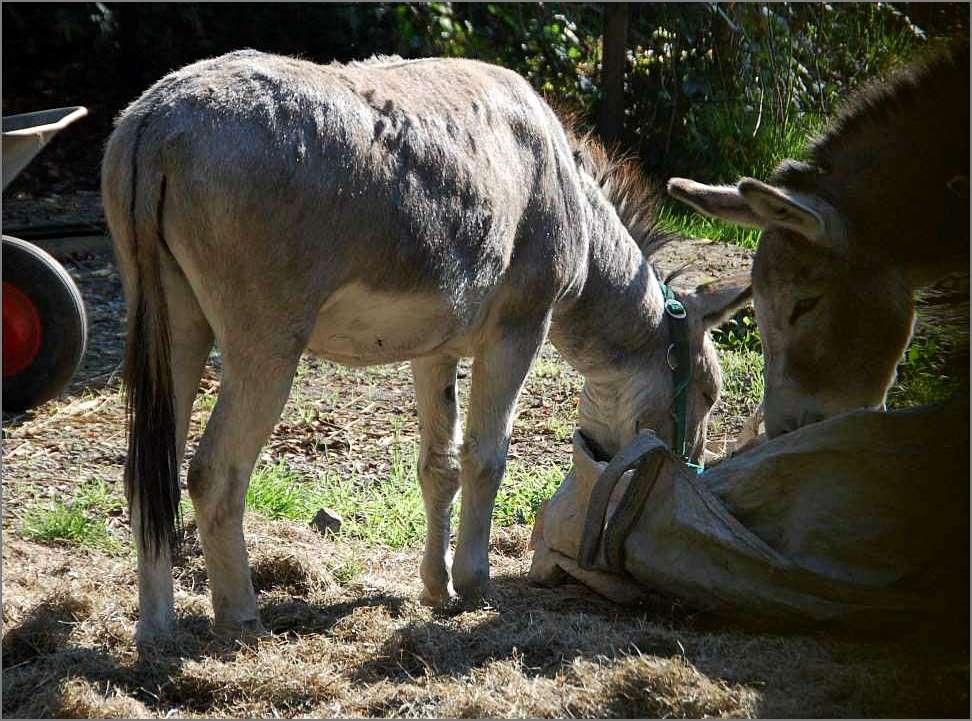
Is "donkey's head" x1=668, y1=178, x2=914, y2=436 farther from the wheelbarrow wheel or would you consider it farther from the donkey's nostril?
the wheelbarrow wheel

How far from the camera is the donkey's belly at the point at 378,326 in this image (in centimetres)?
364

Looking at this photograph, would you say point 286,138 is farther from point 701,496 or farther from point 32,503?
point 32,503

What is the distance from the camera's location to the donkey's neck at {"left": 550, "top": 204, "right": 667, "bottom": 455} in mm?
4688

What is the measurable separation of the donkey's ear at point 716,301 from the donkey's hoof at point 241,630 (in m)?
2.30

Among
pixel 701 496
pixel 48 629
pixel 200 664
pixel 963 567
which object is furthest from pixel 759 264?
pixel 48 629

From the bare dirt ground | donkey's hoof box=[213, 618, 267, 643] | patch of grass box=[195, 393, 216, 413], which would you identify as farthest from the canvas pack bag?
patch of grass box=[195, 393, 216, 413]

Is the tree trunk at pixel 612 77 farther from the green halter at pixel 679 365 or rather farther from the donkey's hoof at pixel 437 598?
the donkey's hoof at pixel 437 598

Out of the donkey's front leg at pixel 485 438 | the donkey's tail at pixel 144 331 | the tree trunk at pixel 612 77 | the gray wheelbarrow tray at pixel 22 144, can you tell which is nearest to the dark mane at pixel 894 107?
the donkey's front leg at pixel 485 438

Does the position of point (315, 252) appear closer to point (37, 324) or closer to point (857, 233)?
point (857, 233)

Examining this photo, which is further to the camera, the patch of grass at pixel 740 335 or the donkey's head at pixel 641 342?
the patch of grass at pixel 740 335

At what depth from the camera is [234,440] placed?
A: 3.48m

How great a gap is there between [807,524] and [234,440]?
186cm

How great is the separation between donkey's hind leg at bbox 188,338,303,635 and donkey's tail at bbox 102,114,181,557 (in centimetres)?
10

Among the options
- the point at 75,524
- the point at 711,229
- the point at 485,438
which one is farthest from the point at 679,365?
the point at 711,229
